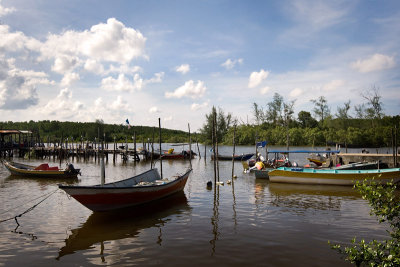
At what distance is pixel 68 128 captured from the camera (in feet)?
464

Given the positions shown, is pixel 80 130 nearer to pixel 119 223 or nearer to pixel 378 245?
pixel 119 223

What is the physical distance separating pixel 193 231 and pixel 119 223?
350 centimetres

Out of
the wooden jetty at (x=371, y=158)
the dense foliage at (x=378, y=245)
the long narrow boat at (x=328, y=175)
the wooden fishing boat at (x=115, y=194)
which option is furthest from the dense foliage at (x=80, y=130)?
the dense foliage at (x=378, y=245)

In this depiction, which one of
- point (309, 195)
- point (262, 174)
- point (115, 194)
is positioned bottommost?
point (309, 195)

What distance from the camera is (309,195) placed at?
18500mm

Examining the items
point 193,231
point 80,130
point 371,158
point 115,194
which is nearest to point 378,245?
point 193,231

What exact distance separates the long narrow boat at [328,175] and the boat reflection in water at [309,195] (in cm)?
40

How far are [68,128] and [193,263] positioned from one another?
148 m

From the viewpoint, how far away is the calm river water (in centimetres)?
888

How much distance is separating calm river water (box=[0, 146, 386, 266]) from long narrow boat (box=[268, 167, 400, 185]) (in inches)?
117

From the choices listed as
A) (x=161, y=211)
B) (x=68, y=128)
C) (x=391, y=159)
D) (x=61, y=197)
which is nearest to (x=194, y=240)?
(x=161, y=211)

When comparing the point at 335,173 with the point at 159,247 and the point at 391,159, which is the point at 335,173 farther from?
the point at 159,247

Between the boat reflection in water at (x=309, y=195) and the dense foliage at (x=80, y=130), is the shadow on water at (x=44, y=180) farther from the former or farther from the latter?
the dense foliage at (x=80, y=130)

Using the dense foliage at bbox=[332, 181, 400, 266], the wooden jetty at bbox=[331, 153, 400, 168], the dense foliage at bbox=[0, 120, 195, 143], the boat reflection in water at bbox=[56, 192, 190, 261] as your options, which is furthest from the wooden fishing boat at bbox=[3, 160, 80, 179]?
the dense foliage at bbox=[0, 120, 195, 143]
